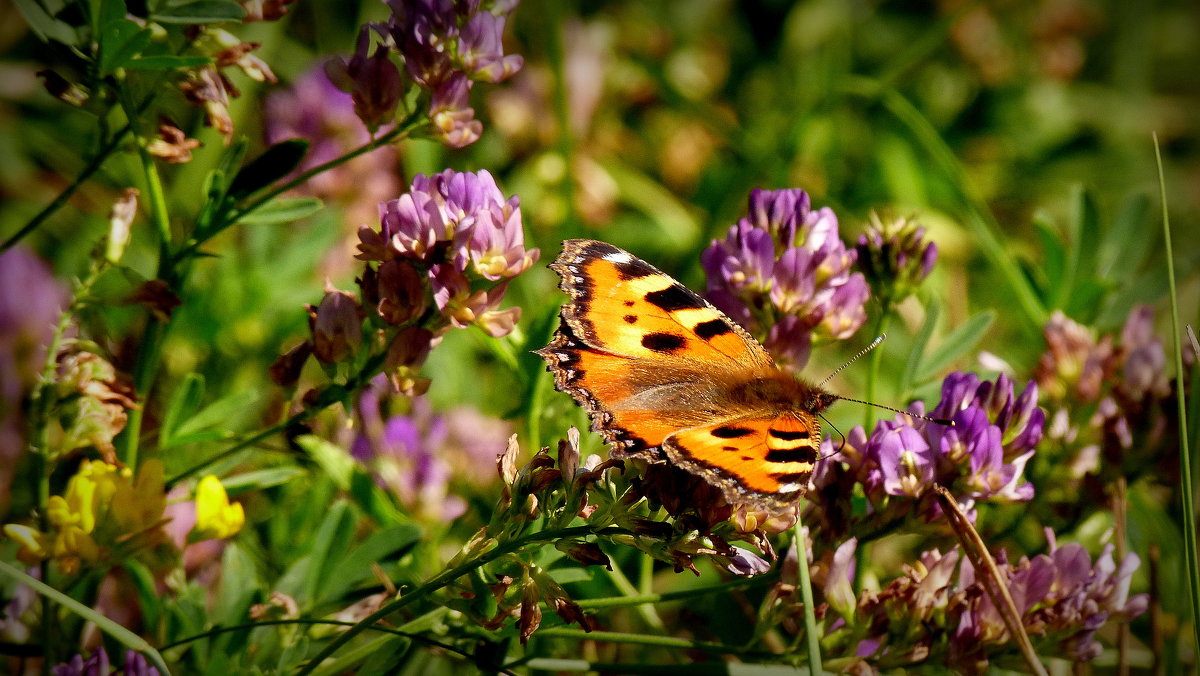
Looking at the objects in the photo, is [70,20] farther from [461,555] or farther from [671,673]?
[671,673]

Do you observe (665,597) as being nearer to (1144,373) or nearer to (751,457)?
(751,457)

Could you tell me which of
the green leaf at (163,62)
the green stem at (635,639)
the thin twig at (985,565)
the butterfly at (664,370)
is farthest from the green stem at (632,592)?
the green leaf at (163,62)

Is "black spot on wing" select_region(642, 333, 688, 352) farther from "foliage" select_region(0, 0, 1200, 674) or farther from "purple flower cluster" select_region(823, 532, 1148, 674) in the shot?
"purple flower cluster" select_region(823, 532, 1148, 674)

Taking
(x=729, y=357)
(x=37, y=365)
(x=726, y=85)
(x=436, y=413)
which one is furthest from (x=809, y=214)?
(x=726, y=85)

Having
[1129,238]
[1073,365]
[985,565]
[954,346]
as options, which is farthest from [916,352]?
[1129,238]

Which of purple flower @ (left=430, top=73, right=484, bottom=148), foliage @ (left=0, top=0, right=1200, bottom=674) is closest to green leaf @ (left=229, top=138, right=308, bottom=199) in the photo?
foliage @ (left=0, top=0, right=1200, bottom=674)

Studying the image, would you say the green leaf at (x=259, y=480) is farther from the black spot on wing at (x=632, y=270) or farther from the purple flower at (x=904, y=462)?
the purple flower at (x=904, y=462)

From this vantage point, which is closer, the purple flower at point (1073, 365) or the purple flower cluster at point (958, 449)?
the purple flower cluster at point (958, 449)
